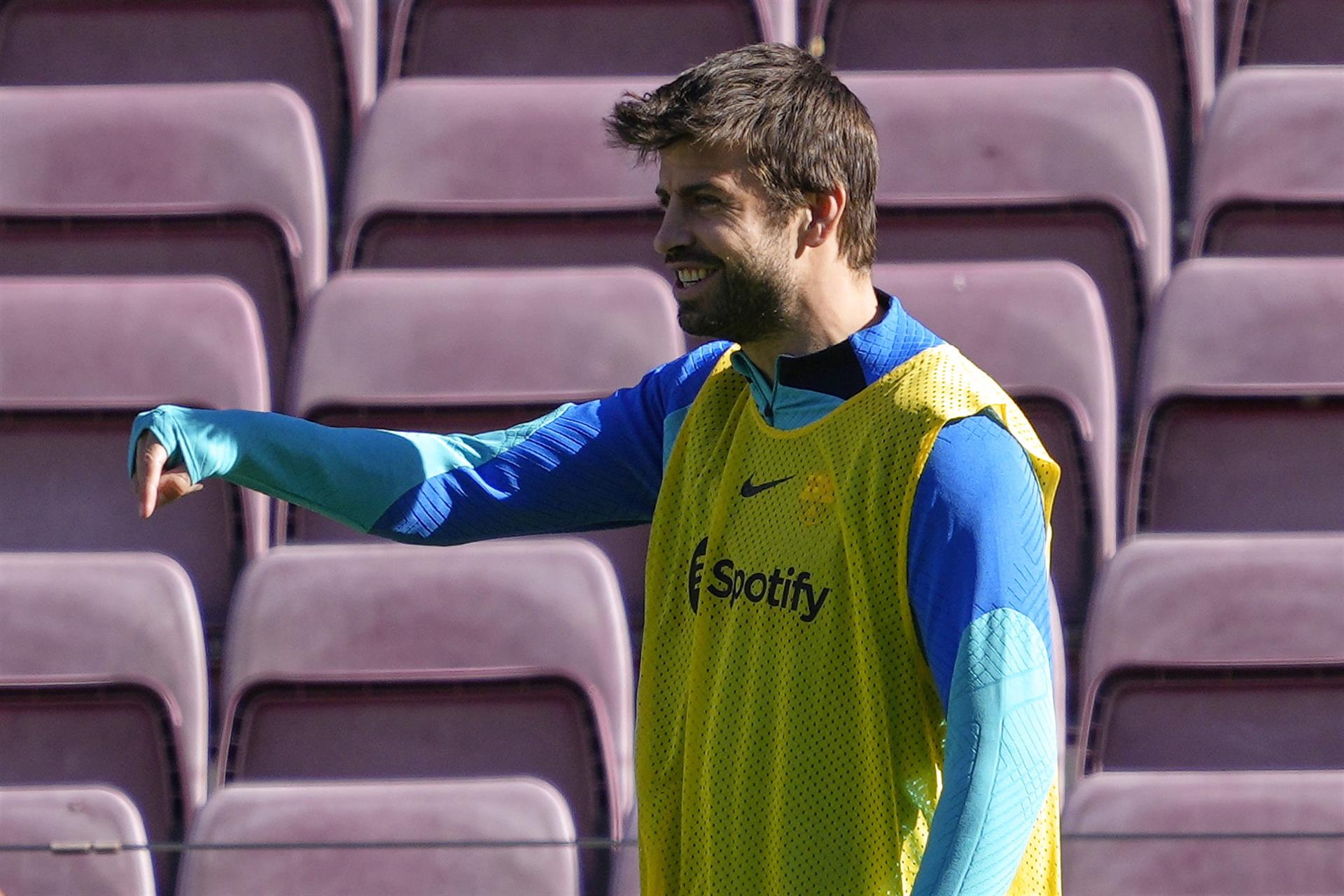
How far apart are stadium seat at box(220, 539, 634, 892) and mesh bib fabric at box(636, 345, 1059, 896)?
1.38 feet

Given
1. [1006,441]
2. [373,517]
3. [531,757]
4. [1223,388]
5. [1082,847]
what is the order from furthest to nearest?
[1223,388]
[531,757]
[1082,847]
[373,517]
[1006,441]

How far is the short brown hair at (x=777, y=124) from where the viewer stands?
86cm

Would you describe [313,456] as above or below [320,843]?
above

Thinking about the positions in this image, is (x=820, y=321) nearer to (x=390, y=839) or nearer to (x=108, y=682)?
(x=390, y=839)

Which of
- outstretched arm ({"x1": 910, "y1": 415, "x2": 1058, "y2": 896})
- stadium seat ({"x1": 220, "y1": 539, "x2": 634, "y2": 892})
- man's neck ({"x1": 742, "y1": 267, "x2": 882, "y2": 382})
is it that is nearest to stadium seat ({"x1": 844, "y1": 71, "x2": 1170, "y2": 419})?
stadium seat ({"x1": 220, "y1": 539, "x2": 634, "y2": 892})

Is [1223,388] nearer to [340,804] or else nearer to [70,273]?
[340,804]

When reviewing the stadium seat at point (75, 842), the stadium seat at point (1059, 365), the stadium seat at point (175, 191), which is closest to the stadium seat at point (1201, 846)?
the stadium seat at point (1059, 365)

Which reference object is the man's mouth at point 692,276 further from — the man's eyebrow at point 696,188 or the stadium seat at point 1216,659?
the stadium seat at point 1216,659

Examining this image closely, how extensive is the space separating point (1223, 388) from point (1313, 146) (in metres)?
0.32

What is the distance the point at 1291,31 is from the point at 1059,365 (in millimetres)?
632

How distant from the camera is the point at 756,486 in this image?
893 mm

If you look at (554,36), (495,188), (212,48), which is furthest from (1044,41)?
(212,48)

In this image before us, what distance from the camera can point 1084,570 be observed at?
1.49 meters

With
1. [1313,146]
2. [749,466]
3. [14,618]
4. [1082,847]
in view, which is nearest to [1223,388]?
[1313,146]
